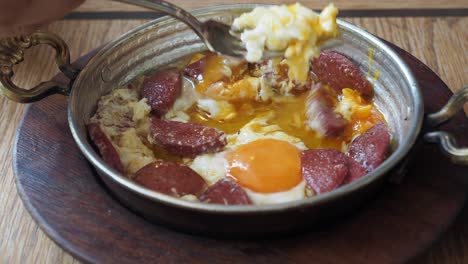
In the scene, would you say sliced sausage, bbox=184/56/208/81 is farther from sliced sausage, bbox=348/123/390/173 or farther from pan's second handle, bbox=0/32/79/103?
sliced sausage, bbox=348/123/390/173

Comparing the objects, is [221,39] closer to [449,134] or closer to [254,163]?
[254,163]

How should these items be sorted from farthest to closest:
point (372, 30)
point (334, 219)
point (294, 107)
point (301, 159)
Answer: point (372, 30), point (294, 107), point (301, 159), point (334, 219)

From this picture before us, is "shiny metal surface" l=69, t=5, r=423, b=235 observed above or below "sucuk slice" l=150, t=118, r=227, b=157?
above

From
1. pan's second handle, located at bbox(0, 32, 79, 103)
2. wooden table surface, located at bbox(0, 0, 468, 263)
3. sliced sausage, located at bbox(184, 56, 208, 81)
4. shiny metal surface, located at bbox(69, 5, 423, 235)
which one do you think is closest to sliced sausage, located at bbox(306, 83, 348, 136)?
shiny metal surface, located at bbox(69, 5, 423, 235)

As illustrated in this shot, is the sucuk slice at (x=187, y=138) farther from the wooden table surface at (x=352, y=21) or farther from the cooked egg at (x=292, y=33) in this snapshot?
the wooden table surface at (x=352, y=21)

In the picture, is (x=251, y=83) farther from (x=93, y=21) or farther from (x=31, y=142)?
(x=93, y=21)

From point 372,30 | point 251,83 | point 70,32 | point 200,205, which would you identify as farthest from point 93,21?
point 200,205

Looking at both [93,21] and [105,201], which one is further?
[93,21]
